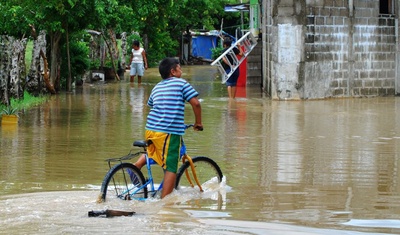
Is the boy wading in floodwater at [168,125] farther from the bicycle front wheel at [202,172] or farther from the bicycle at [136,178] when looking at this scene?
the bicycle front wheel at [202,172]

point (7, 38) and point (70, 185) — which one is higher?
point (7, 38)

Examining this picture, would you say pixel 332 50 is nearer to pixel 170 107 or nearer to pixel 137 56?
pixel 137 56

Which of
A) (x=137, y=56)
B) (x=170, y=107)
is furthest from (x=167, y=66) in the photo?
(x=137, y=56)

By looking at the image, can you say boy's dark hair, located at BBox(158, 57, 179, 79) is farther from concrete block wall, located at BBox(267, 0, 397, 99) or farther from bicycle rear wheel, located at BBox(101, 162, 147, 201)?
concrete block wall, located at BBox(267, 0, 397, 99)

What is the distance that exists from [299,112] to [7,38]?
654 cm

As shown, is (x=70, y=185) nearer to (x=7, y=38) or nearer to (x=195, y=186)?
(x=195, y=186)

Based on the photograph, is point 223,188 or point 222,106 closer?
point 223,188

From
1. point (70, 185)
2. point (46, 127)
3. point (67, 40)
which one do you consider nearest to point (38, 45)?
point (67, 40)

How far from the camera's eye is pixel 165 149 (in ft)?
27.4

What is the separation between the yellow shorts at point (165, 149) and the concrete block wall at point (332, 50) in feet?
46.5

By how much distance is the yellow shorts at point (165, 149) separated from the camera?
8.35 m

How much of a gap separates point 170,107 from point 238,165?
3021 mm

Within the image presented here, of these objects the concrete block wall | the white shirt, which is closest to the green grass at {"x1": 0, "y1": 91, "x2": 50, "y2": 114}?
the concrete block wall

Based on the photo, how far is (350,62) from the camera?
23.1m
